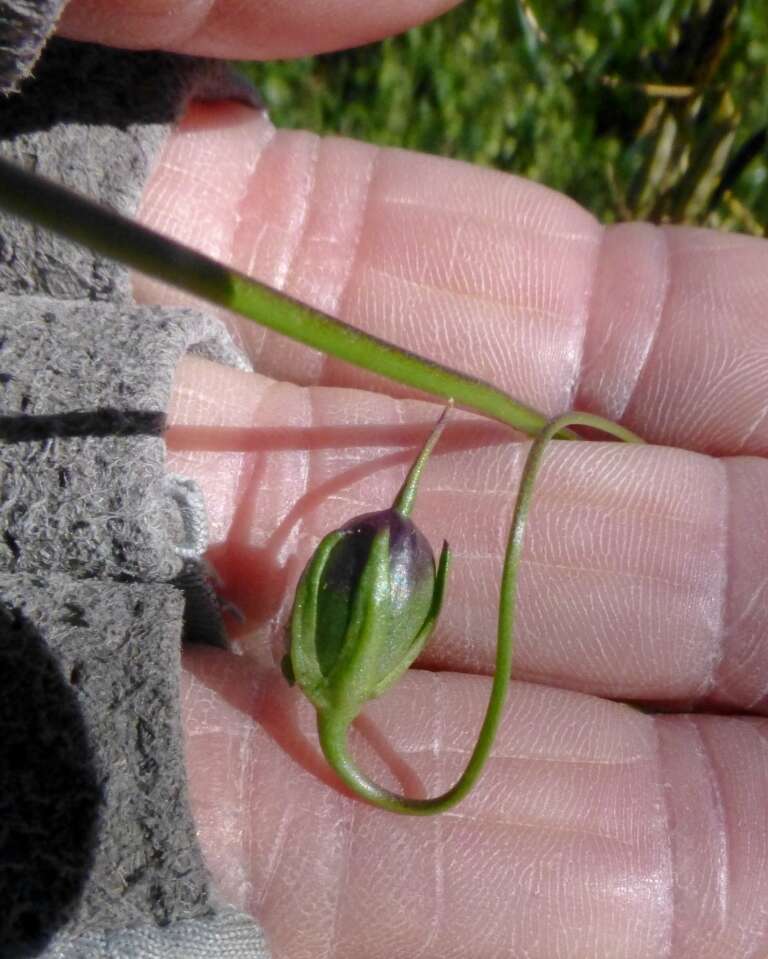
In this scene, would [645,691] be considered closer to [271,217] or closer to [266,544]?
[266,544]

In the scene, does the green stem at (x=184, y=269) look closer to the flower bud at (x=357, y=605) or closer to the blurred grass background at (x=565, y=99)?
the flower bud at (x=357, y=605)

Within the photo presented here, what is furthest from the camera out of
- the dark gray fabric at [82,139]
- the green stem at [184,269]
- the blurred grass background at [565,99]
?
the blurred grass background at [565,99]

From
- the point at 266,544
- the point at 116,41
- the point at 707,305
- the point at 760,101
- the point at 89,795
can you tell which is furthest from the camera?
the point at 760,101

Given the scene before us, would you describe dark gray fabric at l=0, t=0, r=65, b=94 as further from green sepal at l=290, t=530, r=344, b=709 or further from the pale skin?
green sepal at l=290, t=530, r=344, b=709

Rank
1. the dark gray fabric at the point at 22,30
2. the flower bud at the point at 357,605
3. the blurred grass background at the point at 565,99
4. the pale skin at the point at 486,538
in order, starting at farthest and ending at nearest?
the blurred grass background at the point at 565,99 → the pale skin at the point at 486,538 → the flower bud at the point at 357,605 → the dark gray fabric at the point at 22,30

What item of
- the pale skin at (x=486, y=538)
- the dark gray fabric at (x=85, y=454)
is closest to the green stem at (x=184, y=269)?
the dark gray fabric at (x=85, y=454)

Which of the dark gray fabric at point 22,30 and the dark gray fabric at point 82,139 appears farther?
the dark gray fabric at point 82,139

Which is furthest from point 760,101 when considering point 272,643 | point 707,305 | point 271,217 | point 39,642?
point 39,642
